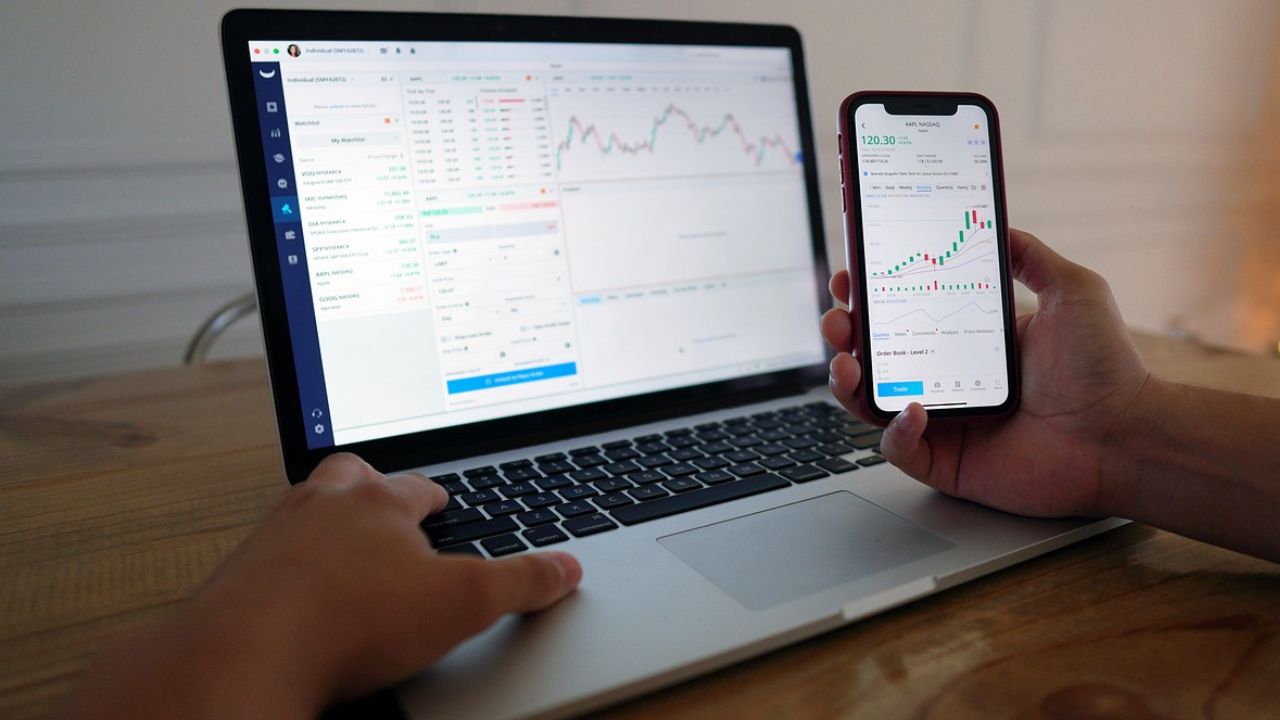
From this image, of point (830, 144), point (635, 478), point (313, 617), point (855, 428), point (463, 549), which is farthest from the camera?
point (830, 144)

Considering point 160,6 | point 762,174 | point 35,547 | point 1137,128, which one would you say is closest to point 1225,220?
point 1137,128

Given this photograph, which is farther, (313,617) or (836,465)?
(836,465)

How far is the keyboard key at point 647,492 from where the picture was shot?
0.53 meters

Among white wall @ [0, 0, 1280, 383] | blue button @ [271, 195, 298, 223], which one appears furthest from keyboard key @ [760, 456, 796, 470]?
white wall @ [0, 0, 1280, 383]

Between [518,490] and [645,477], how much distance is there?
0.09 metres

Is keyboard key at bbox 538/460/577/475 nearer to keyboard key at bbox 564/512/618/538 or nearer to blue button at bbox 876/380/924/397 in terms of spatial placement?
keyboard key at bbox 564/512/618/538

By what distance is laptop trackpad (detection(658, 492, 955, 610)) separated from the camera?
1.37 feet

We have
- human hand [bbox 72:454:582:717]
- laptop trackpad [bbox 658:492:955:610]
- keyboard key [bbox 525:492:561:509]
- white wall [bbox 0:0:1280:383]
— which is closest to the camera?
human hand [bbox 72:454:582:717]

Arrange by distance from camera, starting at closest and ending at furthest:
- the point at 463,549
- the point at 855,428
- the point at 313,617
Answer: the point at 313,617 < the point at 463,549 < the point at 855,428

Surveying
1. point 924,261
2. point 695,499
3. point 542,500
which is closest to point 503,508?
point 542,500

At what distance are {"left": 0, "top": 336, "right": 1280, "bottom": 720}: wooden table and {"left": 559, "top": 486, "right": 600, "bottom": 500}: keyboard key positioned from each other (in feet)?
0.64

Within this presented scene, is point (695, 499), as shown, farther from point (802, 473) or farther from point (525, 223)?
point (525, 223)

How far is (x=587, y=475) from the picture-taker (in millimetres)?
570

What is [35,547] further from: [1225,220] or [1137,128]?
[1225,220]
